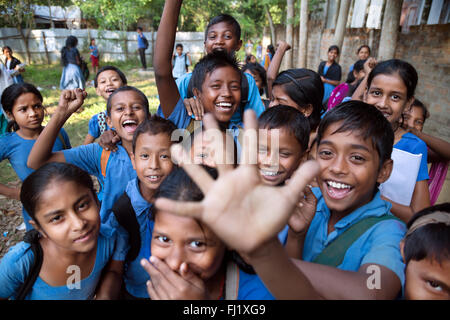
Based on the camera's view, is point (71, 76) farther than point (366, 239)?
Yes

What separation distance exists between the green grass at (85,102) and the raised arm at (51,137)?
9.99 feet

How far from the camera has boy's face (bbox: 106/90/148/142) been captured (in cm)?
204

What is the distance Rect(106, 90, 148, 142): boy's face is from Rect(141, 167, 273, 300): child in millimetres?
1069

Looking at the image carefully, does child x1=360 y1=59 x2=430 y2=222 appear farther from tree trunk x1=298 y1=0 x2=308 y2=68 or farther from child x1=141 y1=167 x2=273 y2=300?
tree trunk x1=298 y1=0 x2=308 y2=68

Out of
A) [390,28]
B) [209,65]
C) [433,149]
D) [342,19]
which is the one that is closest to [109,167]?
[209,65]

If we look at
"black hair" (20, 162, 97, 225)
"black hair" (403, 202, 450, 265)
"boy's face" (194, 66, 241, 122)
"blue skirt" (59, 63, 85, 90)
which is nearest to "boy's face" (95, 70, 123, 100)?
"boy's face" (194, 66, 241, 122)

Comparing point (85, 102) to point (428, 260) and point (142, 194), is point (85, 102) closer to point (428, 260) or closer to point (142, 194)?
point (142, 194)

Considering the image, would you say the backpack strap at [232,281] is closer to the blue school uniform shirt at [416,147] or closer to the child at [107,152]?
the child at [107,152]

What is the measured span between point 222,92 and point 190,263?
1.23m

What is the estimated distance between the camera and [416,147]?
173cm

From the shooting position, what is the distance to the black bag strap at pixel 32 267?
1.20 meters
